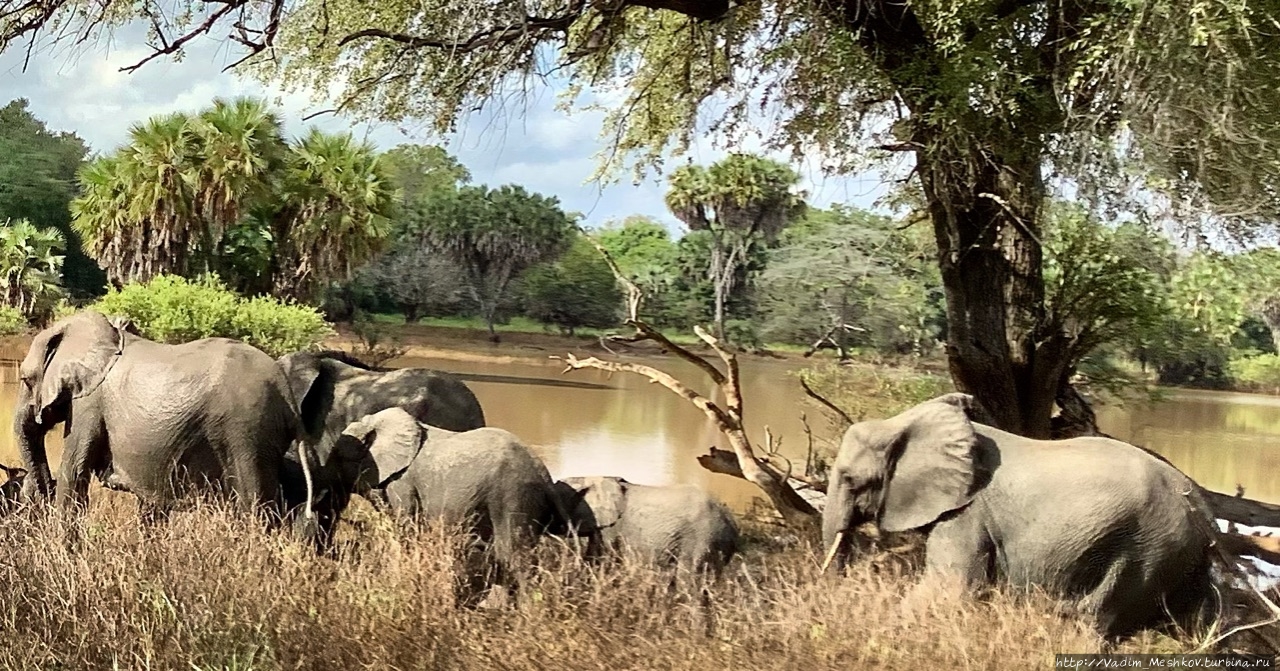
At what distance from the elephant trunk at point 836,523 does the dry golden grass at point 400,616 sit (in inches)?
8.6

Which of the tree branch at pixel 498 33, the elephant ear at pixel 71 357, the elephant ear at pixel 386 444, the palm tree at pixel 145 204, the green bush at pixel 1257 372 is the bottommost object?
the elephant ear at pixel 386 444

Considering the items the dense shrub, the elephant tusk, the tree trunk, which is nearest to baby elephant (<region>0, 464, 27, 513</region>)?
the elephant tusk

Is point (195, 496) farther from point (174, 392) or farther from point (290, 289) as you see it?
point (290, 289)

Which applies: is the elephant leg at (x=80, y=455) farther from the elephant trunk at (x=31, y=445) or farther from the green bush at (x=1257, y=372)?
the green bush at (x=1257, y=372)

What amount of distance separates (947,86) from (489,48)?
8.75 feet

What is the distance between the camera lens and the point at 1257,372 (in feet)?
33.2

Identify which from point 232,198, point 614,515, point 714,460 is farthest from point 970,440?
point 232,198

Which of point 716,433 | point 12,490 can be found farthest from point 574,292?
point 12,490

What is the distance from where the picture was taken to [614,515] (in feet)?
15.2

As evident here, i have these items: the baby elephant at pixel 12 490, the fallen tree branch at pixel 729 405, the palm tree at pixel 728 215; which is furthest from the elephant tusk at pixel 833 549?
the palm tree at pixel 728 215

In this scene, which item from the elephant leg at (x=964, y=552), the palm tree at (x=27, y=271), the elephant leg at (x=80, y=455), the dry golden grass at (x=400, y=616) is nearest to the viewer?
the dry golden grass at (x=400, y=616)

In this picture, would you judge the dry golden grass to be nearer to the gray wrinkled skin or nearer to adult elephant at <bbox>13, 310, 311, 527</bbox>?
adult elephant at <bbox>13, 310, 311, 527</bbox>

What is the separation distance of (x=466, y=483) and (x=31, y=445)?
83.7 inches

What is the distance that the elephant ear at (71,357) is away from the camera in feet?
14.8
